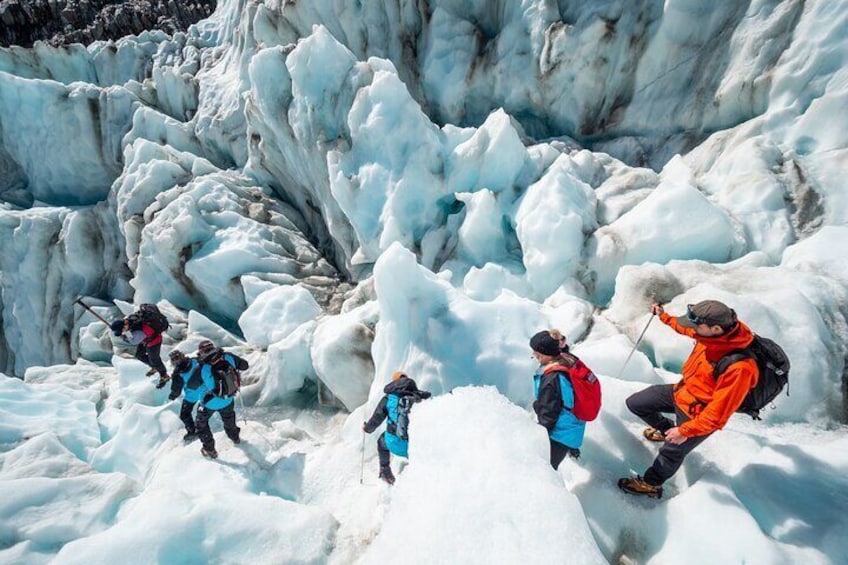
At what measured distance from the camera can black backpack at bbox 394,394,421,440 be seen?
4.20m

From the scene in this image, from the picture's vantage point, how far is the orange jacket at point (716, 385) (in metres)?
2.87

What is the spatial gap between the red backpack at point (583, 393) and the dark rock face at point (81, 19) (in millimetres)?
33455

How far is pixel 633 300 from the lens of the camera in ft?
19.7

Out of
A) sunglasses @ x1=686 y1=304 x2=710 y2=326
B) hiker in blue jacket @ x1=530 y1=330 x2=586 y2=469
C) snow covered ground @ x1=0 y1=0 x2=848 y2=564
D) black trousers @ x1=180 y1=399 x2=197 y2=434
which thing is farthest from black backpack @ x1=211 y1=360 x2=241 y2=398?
sunglasses @ x1=686 y1=304 x2=710 y2=326

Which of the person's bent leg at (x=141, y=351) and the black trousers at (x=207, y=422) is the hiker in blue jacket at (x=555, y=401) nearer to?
the black trousers at (x=207, y=422)

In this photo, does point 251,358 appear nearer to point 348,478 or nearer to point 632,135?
point 348,478

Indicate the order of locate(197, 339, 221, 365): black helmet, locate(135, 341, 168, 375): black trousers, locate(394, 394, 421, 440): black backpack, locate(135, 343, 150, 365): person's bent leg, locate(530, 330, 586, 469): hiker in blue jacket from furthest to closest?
locate(135, 343, 150, 365): person's bent leg
locate(135, 341, 168, 375): black trousers
locate(197, 339, 221, 365): black helmet
locate(394, 394, 421, 440): black backpack
locate(530, 330, 586, 469): hiker in blue jacket

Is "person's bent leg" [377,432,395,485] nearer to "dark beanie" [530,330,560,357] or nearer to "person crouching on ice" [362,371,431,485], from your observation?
"person crouching on ice" [362,371,431,485]

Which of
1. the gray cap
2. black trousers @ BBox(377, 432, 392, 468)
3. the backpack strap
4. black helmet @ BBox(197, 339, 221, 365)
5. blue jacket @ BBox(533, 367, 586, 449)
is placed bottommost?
black trousers @ BBox(377, 432, 392, 468)

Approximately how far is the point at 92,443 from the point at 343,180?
7072 mm

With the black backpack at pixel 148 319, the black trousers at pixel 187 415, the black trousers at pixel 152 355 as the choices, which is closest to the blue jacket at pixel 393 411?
the black trousers at pixel 187 415

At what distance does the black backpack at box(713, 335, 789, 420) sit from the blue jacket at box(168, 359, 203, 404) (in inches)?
229

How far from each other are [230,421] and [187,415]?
765 mm

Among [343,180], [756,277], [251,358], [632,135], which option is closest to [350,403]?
[251,358]
